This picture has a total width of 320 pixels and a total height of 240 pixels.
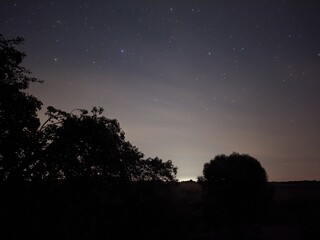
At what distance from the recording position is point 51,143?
1399 cm

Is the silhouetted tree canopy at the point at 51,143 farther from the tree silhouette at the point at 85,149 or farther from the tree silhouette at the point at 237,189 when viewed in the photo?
the tree silhouette at the point at 237,189

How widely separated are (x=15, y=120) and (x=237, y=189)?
Result: 1521 inches

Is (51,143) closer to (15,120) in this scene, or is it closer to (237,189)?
(15,120)

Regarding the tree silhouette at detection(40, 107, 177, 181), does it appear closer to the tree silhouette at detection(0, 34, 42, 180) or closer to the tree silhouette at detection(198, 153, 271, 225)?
the tree silhouette at detection(0, 34, 42, 180)

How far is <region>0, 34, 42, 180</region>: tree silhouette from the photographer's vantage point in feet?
43.4

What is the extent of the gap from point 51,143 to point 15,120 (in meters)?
1.60

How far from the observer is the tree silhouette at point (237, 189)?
45.4 metres

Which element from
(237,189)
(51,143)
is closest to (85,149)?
(51,143)

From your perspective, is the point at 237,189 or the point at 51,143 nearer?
the point at 51,143

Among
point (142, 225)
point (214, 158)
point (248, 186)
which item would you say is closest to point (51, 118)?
point (142, 225)

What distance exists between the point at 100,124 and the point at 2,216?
16.3ft

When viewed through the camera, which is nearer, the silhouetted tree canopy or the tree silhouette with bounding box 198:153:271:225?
Answer: the silhouetted tree canopy

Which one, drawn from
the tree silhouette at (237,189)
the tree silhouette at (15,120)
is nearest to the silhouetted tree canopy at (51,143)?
the tree silhouette at (15,120)

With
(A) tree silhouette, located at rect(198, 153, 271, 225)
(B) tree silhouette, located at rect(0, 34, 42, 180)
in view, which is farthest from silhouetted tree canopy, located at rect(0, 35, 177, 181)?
(A) tree silhouette, located at rect(198, 153, 271, 225)
